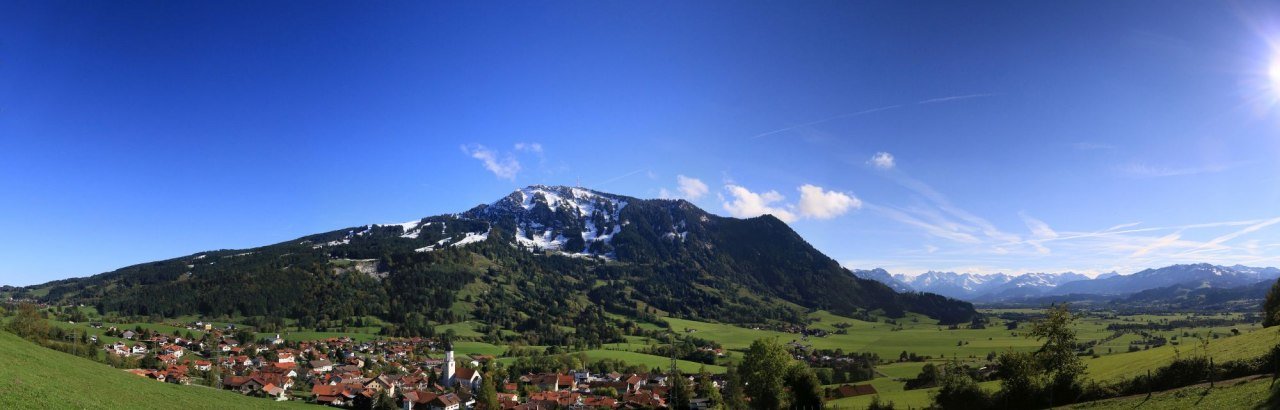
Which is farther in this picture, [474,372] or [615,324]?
[615,324]

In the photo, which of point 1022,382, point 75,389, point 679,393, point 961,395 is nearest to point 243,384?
point 75,389

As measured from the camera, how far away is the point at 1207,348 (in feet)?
115

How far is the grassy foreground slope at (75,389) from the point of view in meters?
23.4

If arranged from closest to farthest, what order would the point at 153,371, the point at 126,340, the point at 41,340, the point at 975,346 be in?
the point at 41,340, the point at 153,371, the point at 126,340, the point at 975,346

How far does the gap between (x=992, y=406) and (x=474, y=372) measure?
76529 millimetres

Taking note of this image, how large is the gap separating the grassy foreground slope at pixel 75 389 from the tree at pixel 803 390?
4560 cm

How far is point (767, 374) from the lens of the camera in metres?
51.2

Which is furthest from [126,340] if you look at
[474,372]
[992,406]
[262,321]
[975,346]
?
[975,346]

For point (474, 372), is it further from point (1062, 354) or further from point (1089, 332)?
point (1089, 332)

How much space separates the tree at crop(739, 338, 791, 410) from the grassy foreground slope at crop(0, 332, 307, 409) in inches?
1637

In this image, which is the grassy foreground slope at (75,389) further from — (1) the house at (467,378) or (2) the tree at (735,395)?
(1) the house at (467,378)

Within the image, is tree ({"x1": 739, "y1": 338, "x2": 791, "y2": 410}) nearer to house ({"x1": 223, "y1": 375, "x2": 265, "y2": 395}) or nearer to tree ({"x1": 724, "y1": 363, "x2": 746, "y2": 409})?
tree ({"x1": 724, "y1": 363, "x2": 746, "y2": 409})

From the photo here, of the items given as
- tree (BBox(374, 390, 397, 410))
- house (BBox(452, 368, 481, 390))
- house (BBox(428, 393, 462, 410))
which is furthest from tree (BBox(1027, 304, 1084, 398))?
house (BBox(452, 368, 481, 390))

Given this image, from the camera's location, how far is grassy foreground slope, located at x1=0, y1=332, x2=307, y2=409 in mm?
23359
